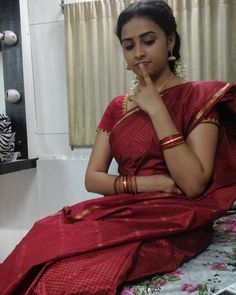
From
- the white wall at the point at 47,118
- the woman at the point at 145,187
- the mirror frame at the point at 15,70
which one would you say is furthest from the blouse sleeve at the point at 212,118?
the mirror frame at the point at 15,70

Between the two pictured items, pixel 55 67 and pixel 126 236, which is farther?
pixel 55 67

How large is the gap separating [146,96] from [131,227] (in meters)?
0.44

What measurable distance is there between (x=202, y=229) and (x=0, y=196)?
159cm

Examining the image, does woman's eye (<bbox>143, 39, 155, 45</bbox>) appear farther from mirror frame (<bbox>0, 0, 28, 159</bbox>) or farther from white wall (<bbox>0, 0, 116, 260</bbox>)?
mirror frame (<bbox>0, 0, 28, 159</bbox>)

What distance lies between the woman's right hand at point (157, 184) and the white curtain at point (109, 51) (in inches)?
35.4

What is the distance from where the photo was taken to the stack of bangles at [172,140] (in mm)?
996

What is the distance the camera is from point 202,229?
1.02 m

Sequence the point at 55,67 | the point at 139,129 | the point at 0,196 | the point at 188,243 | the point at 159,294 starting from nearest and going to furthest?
the point at 159,294 → the point at 188,243 → the point at 139,129 → the point at 55,67 → the point at 0,196

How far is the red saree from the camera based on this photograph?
30.1 inches

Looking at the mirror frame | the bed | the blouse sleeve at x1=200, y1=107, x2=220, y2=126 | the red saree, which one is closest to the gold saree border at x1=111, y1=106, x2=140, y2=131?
the red saree

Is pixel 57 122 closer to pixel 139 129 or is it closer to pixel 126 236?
pixel 139 129

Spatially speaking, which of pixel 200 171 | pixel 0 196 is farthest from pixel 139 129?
pixel 0 196

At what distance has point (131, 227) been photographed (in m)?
0.89

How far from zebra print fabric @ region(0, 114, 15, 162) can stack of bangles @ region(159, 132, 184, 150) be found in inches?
45.3
